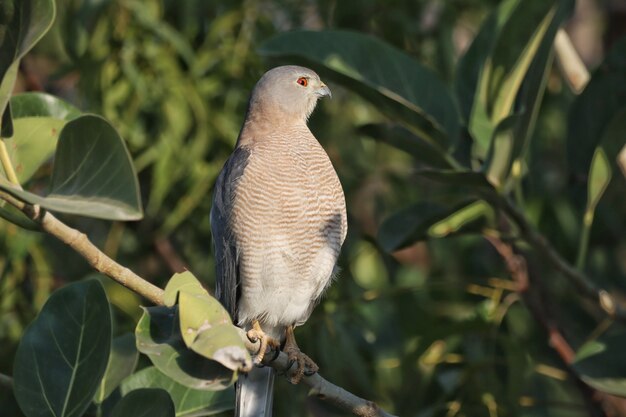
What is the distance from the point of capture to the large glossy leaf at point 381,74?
3363mm

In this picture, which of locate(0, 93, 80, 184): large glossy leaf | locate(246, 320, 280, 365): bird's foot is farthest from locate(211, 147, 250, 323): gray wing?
locate(0, 93, 80, 184): large glossy leaf

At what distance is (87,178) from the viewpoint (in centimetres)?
210

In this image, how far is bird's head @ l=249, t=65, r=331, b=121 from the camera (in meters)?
3.80

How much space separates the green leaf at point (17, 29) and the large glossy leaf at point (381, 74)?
1353mm

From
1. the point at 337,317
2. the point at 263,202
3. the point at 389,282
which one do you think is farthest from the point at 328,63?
the point at 389,282

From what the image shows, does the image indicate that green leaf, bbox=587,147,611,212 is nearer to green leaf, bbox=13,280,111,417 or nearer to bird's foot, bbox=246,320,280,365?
bird's foot, bbox=246,320,280,365

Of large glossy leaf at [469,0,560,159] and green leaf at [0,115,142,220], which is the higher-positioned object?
green leaf at [0,115,142,220]

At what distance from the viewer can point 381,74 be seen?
341 cm

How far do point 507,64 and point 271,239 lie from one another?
3.19 feet

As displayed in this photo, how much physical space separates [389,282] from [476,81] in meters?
1.55

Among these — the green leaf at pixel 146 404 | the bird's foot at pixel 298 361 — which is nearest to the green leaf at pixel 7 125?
the green leaf at pixel 146 404

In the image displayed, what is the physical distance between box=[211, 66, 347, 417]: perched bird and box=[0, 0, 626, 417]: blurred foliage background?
0.89ft

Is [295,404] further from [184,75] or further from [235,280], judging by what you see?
[184,75]

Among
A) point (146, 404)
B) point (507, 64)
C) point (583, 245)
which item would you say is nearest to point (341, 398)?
point (146, 404)
